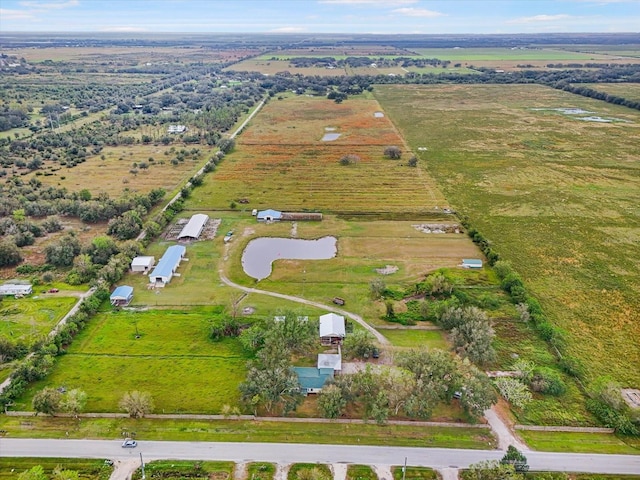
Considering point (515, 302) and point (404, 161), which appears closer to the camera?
point (515, 302)

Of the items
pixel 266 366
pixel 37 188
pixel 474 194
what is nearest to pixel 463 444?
pixel 266 366

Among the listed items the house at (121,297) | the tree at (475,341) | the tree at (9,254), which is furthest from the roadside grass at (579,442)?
the tree at (9,254)

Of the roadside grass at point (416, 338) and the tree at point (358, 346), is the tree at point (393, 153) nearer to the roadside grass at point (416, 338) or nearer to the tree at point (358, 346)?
the roadside grass at point (416, 338)

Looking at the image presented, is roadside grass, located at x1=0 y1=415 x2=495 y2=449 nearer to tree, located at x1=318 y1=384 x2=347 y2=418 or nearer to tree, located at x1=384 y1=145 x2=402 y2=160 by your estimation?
tree, located at x1=318 y1=384 x2=347 y2=418

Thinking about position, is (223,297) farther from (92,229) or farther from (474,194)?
(474,194)

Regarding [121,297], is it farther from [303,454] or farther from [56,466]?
[303,454]
